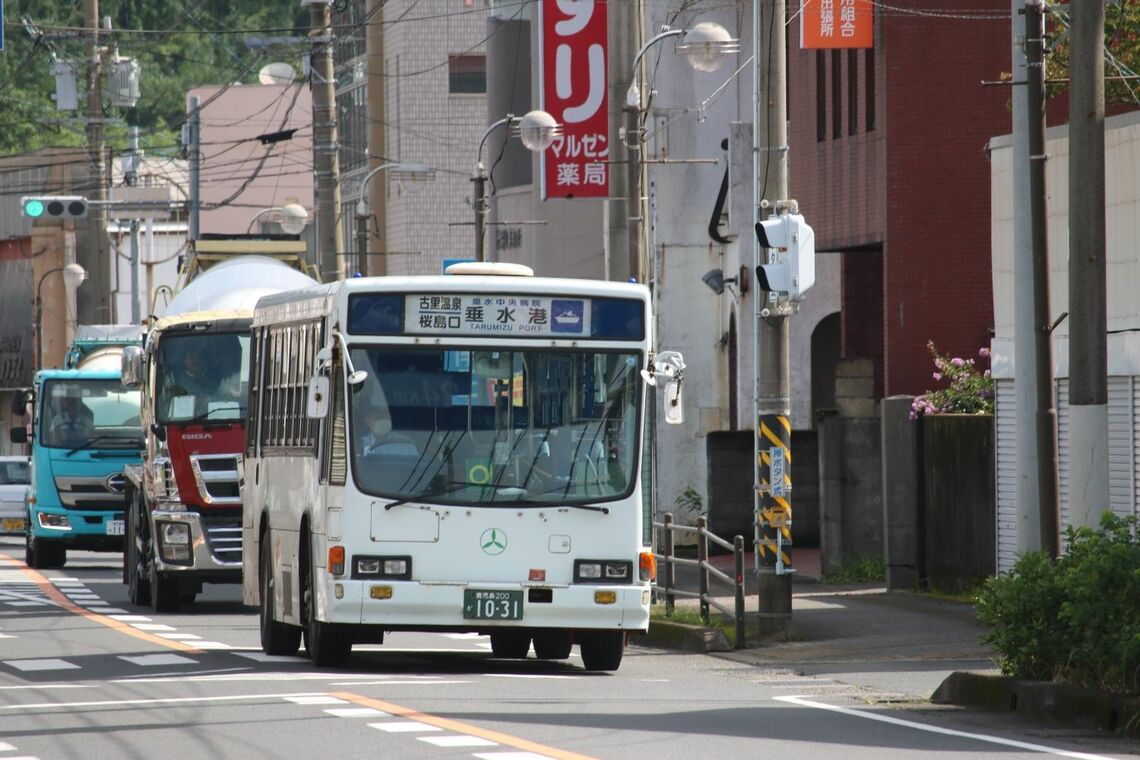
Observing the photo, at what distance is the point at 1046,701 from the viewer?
1426 centimetres

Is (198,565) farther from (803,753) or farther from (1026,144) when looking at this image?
(803,753)

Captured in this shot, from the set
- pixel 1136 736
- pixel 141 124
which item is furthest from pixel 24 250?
pixel 1136 736

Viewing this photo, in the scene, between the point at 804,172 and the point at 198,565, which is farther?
the point at 804,172

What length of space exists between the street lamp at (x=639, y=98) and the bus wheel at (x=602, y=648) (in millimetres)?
7742

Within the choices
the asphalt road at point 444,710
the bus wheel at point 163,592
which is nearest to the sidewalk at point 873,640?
the asphalt road at point 444,710

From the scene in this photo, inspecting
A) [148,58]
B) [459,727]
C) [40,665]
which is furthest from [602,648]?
[148,58]

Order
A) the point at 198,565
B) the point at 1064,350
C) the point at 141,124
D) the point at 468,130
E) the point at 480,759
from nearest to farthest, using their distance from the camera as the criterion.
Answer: the point at 480,759 → the point at 1064,350 → the point at 198,565 → the point at 468,130 → the point at 141,124

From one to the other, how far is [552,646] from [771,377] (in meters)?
3.30

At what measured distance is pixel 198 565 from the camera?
25.3 metres

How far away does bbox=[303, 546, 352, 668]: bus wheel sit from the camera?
57.9ft

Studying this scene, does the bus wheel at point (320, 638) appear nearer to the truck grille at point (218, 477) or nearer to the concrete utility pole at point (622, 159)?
the truck grille at point (218, 477)

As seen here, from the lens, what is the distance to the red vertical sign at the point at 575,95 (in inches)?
1543

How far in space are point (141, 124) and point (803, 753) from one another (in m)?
90.1

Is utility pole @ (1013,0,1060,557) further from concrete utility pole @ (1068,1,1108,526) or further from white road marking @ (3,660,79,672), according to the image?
white road marking @ (3,660,79,672)
